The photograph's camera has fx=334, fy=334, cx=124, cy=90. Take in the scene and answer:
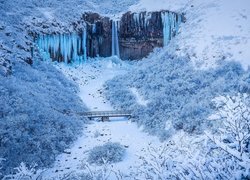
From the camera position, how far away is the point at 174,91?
24672mm

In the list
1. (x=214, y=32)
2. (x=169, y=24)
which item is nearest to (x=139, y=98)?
(x=214, y=32)

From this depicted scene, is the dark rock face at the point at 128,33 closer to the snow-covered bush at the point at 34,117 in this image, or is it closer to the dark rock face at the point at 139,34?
the dark rock face at the point at 139,34

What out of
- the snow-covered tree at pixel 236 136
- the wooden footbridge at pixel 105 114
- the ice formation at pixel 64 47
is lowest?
the wooden footbridge at pixel 105 114

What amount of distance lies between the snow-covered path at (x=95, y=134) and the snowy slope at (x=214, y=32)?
8264mm

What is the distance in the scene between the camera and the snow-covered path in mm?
16938

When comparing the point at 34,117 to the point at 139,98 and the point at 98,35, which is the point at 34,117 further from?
the point at 98,35

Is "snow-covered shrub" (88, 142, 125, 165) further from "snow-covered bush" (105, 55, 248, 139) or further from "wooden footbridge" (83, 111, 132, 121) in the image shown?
"wooden footbridge" (83, 111, 132, 121)

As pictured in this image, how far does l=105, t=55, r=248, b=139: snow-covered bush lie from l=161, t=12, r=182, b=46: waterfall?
5.42 meters

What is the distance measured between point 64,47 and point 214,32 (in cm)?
1495

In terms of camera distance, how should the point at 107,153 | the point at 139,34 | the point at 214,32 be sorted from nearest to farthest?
1. the point at 107,153
2. the point at 214,32
3. the point at 139,34

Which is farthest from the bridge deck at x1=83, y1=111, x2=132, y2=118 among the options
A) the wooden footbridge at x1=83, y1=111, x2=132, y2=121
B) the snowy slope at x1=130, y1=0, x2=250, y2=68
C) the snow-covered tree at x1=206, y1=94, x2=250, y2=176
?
the snow-covered tree at x1=206, y1=94, x2=250, y2=176

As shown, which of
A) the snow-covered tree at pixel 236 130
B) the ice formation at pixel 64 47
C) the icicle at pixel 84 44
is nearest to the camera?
the snow-covered tree at pixel 236 130

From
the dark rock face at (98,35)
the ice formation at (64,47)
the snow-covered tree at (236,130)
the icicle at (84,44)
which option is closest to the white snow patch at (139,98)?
the ice formation at (64,47)

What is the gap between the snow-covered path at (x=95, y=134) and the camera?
55.6ft
